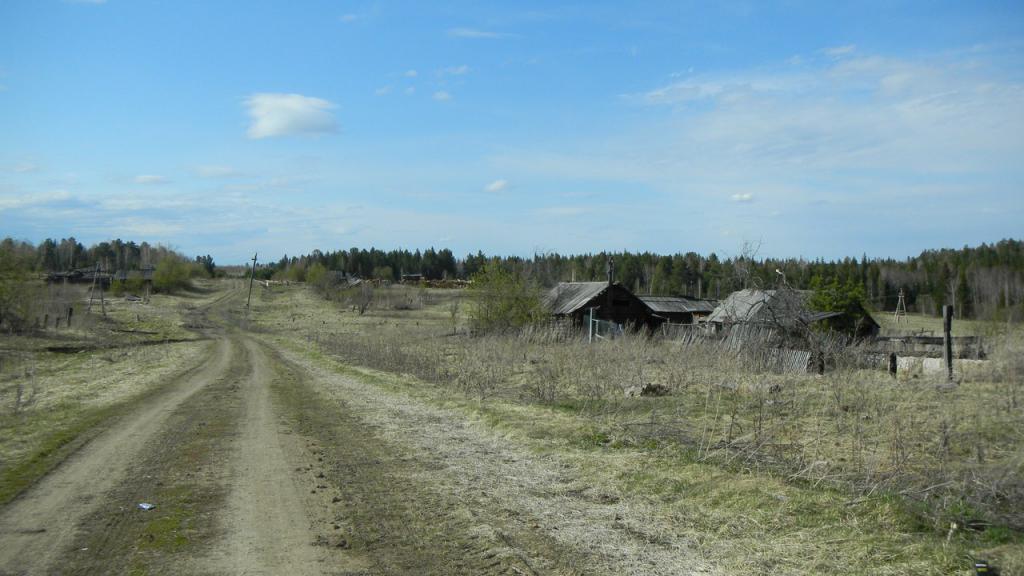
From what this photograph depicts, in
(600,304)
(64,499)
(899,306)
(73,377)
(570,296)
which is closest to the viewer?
(64,499)

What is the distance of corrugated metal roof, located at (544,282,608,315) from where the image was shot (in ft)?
144

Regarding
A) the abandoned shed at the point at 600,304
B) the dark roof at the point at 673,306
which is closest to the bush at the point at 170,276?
the dark roof at the point at 673,306

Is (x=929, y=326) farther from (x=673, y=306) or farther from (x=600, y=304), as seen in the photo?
(x=600, y=304)

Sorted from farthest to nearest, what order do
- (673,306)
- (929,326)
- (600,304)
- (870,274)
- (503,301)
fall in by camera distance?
(870,274)
(929,326)
(673,306)
(600,304)
(503,301)

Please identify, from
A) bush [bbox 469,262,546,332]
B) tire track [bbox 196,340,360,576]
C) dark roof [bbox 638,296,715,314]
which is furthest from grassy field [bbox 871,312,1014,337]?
tire track [bbox 196,340,360,576]

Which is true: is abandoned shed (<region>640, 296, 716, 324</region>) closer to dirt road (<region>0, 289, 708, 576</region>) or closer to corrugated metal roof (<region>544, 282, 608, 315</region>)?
corrugated metal roof (<region>544, 282, 608, 315</region>)

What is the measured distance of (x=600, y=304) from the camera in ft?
145

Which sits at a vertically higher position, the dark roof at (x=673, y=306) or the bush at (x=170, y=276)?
the bush at (x=170, y=276)

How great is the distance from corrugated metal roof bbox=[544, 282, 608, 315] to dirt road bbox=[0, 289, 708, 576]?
31228 millimetres

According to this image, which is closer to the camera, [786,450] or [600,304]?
[786,450]

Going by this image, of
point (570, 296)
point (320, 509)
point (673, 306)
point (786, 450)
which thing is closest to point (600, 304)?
point (570, 296)

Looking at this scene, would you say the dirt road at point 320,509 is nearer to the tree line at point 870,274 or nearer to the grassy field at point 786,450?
the grassy field at point 786,450

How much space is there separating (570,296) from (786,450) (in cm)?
3702

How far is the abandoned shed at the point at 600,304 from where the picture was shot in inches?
1721
